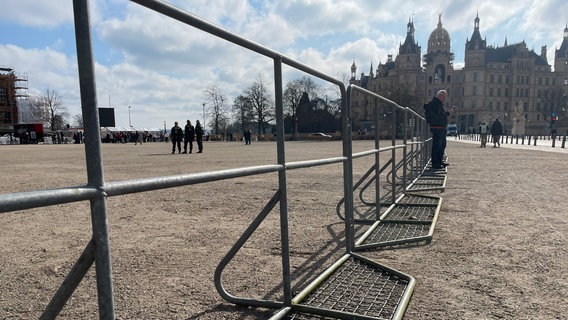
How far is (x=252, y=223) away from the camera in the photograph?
2.41 m

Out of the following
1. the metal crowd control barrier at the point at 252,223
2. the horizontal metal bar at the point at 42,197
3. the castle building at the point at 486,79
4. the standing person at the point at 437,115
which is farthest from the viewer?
the castle building at the point at 486,79

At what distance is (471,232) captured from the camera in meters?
4.32

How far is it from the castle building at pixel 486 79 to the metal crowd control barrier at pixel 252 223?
101m

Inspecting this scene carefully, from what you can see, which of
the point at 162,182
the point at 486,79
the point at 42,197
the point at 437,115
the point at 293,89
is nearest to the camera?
the point at 42,197

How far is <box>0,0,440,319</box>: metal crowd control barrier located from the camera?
3.96ft

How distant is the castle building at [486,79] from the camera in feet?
330

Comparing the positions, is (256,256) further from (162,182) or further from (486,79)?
(486,79)

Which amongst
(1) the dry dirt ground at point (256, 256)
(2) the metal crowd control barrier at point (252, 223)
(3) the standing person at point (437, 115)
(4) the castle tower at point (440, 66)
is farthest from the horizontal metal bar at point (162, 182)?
(4) the castle tower at point (440, 66)

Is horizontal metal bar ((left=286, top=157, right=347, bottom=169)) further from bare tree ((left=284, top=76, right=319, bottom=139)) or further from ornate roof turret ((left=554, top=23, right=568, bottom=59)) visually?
ornate roof turret ((left=554, top=23, right=568, bottom=59))

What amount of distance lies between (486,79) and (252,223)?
377ft

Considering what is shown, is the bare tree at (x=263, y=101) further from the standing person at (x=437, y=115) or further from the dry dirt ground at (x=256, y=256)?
the standing person at (x=437, y=115)

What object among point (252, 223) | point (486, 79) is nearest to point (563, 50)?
point (486, 79)

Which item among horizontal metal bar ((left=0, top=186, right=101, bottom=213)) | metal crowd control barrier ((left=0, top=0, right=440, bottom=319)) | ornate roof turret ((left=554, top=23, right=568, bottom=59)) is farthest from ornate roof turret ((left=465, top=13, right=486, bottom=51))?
horizontal metal bar ((left=0, top=186, right=101, bottom=213))

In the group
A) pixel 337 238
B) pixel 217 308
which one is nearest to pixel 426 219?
pixel 337 238
